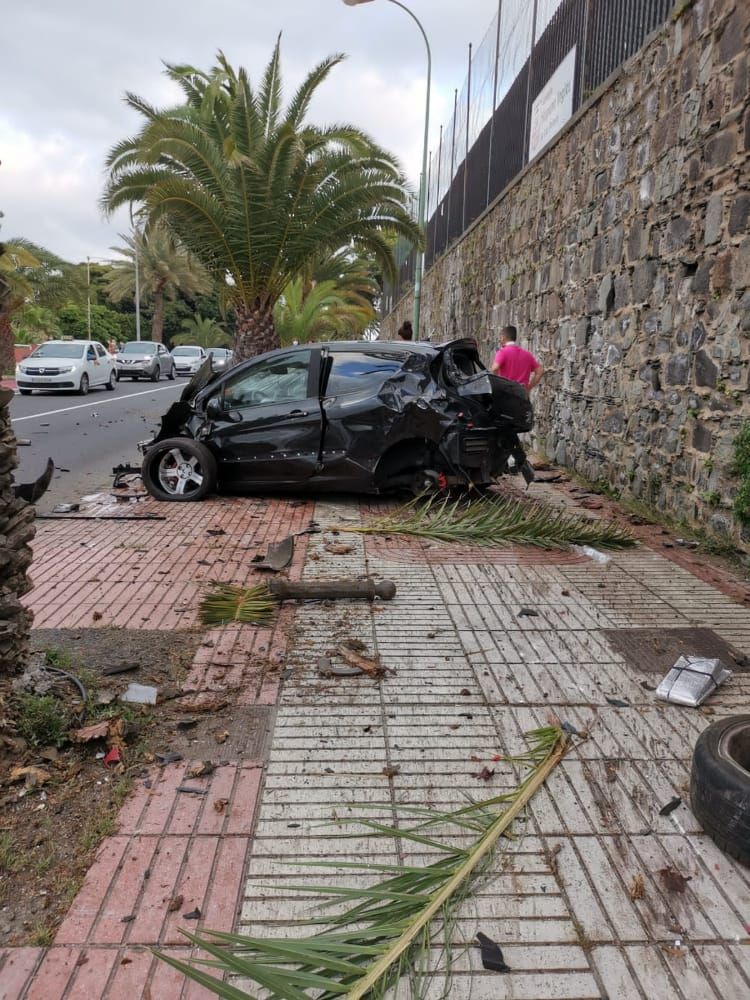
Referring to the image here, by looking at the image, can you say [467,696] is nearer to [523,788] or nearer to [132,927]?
[523,788]

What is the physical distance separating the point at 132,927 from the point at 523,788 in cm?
152

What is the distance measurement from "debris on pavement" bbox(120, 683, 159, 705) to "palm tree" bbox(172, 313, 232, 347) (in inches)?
2683

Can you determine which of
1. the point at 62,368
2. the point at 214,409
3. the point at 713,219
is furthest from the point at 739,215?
the point at 62,368

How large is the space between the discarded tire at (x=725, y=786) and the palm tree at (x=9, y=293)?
9.72 feet

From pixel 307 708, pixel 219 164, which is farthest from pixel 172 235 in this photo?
pixel 307 708

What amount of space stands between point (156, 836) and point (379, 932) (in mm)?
955

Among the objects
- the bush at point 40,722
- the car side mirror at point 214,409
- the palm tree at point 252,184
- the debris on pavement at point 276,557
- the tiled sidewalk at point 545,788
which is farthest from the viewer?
the palm tree at point 252,184

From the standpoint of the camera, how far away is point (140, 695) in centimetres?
407

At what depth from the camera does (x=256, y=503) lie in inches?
365

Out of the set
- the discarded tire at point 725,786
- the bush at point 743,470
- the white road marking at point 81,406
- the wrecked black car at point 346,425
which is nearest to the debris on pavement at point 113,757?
the discarded tire at point 725,786

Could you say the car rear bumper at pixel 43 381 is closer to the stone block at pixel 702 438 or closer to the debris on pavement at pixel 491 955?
the stone block at pixel 702 438

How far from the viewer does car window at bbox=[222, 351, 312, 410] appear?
358 inches

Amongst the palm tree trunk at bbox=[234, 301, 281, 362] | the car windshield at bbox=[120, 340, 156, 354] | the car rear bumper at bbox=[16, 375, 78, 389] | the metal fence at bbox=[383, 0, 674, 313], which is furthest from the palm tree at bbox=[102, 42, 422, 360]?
the car windshield at bbox=[120, 340, 156, 354]

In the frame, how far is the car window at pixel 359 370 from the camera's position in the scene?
8820 millimetres
